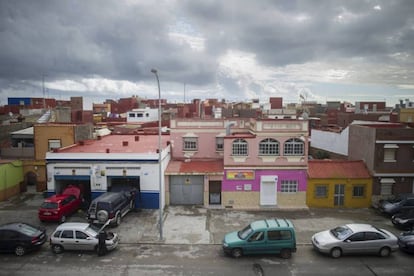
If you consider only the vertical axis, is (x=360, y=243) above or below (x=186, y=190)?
below

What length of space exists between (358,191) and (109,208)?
2057 centimetres

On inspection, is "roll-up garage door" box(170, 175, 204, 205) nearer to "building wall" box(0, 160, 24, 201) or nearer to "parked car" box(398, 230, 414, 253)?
"parked car" box(398, 230, 414, 253)

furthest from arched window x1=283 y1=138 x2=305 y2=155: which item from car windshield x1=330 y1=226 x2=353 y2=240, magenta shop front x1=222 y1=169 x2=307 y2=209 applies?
car windshield x1=330 y1=226 x2=353 y2=240

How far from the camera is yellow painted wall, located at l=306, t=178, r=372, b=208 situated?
87.5ft

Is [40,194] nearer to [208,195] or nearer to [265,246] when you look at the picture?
[208,195]

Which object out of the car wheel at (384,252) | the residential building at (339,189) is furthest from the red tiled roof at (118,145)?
the car wheel at (384,252)

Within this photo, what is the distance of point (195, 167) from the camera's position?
2769cm

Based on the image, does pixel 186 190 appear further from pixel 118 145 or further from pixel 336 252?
pixel 336 252

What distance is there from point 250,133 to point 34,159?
837 inches

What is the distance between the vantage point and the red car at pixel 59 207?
22.2 m

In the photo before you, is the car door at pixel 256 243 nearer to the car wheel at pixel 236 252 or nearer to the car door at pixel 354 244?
the car wheel at pixel 236 252

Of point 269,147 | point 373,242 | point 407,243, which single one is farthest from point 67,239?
point 407,243

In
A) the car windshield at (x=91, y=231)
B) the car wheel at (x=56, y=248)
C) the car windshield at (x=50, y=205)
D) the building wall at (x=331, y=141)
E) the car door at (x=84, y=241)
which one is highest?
the building wall at (x=331, y=141)

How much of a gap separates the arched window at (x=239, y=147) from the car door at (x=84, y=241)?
527 inches
